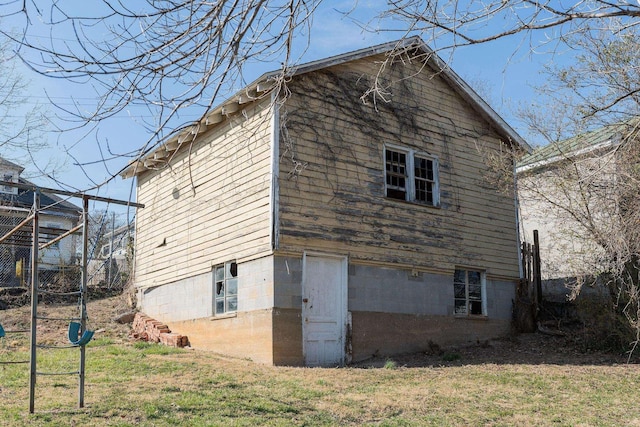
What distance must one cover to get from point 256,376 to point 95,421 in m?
3.76

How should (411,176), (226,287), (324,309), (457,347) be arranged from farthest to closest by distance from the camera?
(411,176) → (457,347) → (226,287) → (324,309)

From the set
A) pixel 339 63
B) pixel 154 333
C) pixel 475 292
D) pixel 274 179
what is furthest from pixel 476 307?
pixel 154 333

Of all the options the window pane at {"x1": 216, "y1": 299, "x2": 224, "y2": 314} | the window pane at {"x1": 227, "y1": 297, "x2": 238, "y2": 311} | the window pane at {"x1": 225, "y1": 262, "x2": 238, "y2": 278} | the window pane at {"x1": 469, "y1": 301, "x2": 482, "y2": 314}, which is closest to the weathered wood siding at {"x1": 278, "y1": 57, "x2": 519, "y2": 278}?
the window pane at {"x1": 469, "y1": 301, "x2": 482, "y2": 314}

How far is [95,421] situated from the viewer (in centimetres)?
812

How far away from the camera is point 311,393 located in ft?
33.4

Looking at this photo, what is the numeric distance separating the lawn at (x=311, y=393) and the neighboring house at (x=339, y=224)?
4.30 feet

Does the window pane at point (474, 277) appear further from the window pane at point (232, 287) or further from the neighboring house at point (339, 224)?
the window pane at point (232, 287)

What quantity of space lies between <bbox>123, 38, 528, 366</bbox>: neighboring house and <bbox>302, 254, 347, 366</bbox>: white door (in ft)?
0.10

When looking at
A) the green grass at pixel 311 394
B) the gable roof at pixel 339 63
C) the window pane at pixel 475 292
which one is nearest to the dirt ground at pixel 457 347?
the green grass at pixel 311 394

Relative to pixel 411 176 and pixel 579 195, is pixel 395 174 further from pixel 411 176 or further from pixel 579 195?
pixel 579 195

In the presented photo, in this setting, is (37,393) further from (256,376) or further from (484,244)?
(484,244)

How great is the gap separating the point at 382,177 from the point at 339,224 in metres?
1.94

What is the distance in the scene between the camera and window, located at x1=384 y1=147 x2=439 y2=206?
53.4ft

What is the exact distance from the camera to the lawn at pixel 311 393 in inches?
342
